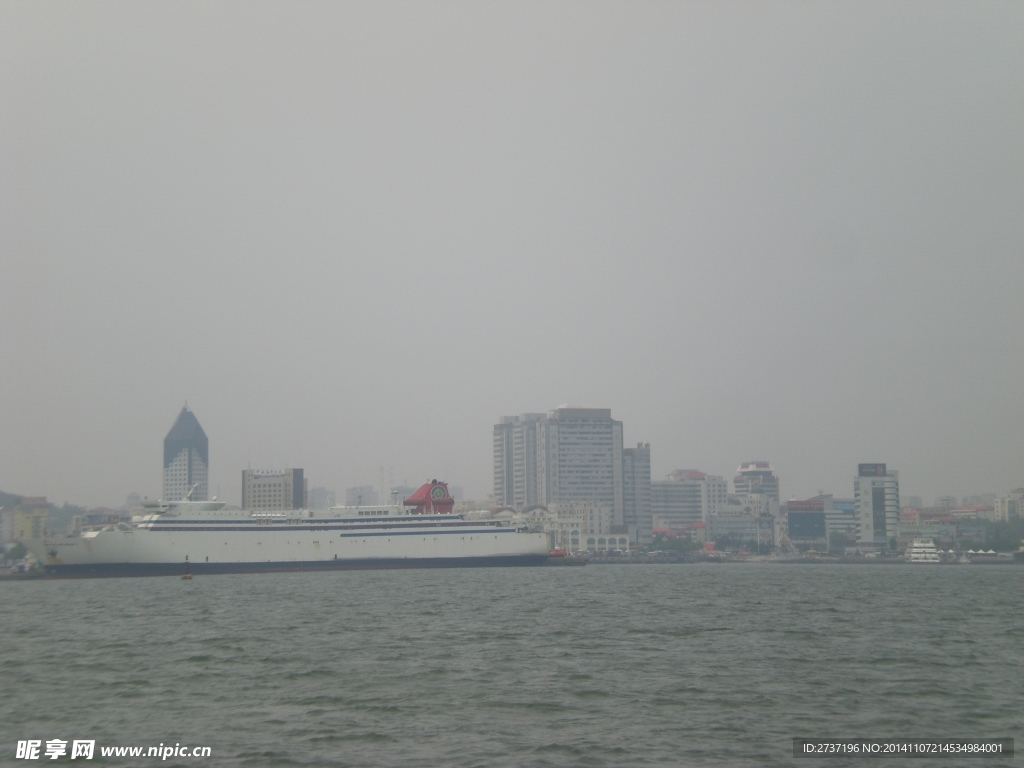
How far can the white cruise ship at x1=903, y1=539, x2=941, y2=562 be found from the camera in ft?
438

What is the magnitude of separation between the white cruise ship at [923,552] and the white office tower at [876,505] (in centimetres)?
2588

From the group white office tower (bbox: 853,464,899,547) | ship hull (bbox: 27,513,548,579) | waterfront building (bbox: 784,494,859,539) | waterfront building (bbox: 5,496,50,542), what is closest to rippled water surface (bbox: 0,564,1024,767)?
ship hull (bbox: 27,513,548,579)

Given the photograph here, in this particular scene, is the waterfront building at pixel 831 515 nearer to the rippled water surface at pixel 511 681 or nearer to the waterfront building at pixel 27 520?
Result: the waterfront building at pixel 27 520

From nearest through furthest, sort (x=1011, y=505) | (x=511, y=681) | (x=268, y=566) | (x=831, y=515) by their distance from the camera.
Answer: (x=511, y=681) → (x=268, y=566) → (x=1011, y=505) → (x=831, y=515)

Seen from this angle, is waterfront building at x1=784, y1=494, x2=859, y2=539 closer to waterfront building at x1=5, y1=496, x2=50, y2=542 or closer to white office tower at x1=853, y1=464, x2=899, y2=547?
white office tower at x1=853, y1=464, x2=899, y2=547

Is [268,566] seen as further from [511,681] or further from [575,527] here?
[575,527]

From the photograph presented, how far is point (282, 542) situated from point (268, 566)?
7.69ft

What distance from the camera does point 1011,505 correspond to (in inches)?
6432

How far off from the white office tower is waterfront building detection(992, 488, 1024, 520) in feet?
53.4

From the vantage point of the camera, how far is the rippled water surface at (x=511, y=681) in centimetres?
1719

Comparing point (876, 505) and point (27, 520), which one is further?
point (876, 505)

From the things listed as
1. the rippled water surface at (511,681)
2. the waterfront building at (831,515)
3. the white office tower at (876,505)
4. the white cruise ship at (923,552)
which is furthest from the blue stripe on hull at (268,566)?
the waterfront building at (831,515)

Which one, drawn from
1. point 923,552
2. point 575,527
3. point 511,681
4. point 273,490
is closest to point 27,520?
point 273,490

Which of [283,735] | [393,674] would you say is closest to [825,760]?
[283,735]
